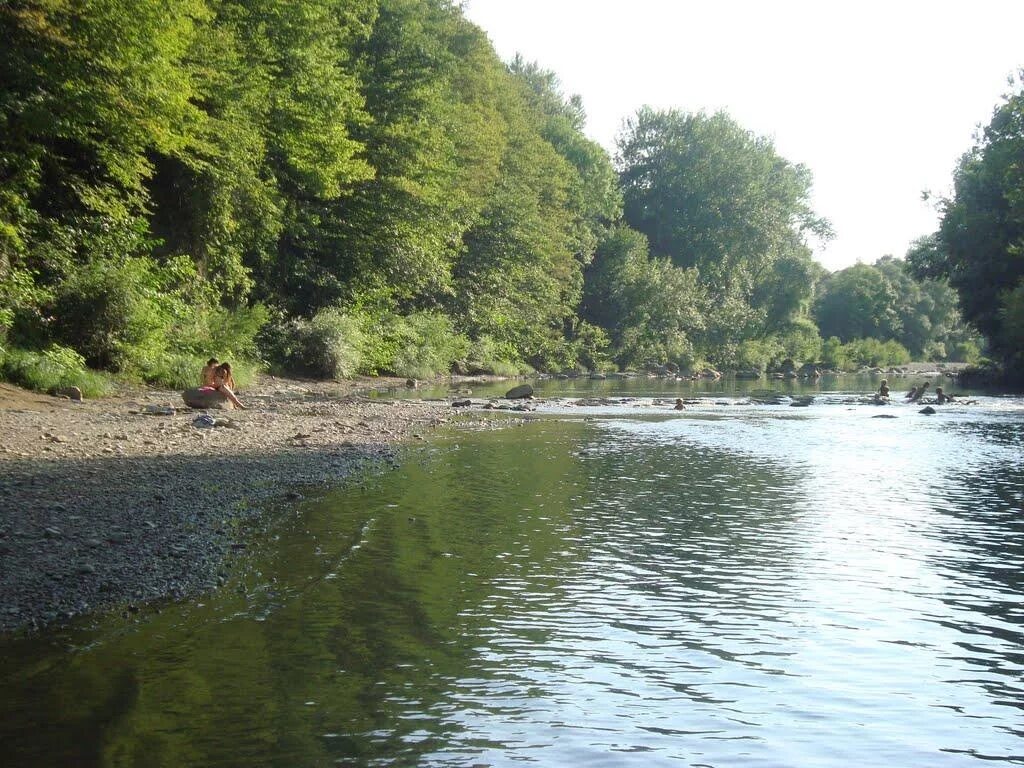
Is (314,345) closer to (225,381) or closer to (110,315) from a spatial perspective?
(225,381)

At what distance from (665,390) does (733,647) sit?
145ft

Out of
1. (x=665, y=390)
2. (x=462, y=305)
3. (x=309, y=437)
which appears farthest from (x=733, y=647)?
(x=462, y=305)

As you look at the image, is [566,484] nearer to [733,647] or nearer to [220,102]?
[733,647]

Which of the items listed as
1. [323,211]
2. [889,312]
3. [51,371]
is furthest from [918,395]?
[889,312]

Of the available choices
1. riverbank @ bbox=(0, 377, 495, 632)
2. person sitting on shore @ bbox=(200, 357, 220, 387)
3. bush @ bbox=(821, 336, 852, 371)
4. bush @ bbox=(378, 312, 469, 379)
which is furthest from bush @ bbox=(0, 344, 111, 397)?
bush @ bbox=(821, 336, 852, 371)

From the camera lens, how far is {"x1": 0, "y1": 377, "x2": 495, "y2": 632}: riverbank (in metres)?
9.77

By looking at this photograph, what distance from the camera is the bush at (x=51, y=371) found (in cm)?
2338

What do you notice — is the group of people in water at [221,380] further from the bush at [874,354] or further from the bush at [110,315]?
the bush at [874,354]

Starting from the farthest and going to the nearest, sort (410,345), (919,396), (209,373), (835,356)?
(835,356)
(410,345)
(919,396)
(209,373)

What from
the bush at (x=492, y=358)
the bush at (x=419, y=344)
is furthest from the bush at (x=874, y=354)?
the bush at (x=419, y=344)

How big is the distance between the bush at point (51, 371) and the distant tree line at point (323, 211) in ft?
0.27

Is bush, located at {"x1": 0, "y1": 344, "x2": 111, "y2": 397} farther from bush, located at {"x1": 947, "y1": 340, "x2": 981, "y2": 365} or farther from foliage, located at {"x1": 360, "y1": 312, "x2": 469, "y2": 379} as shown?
bush, located at {"x1": 947, "y1": 340, "x2": 981, "y2": 365}

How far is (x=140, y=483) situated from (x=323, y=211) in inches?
1254

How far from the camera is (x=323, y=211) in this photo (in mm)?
45031
